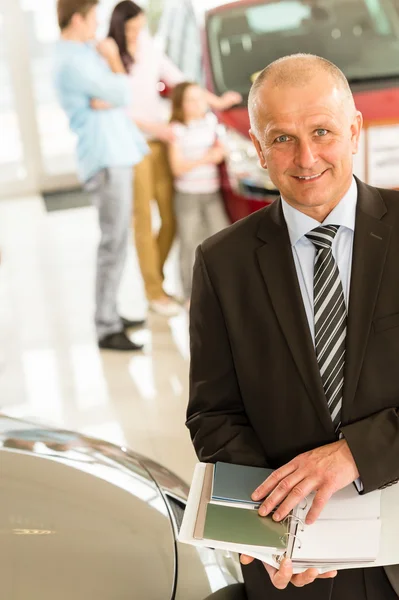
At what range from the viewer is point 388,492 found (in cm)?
138

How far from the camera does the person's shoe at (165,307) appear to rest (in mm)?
4582

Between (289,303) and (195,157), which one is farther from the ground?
(289,303)

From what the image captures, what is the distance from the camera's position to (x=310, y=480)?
131cm

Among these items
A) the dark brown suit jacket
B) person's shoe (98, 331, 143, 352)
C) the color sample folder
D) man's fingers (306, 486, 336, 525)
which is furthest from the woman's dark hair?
man's fingers (306, 486, 336, 525)

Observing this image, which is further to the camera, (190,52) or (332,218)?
(190,52)

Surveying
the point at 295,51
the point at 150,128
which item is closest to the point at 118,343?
the point at 150,128

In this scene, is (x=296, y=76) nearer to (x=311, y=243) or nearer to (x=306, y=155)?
(x=306, y=155)

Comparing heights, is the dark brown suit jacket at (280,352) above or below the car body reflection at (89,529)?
above

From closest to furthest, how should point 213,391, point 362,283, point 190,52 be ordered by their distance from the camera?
point 362,283, point 213,391, point 190,52

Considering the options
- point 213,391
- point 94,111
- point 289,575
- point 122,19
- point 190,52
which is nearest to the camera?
point 289,575

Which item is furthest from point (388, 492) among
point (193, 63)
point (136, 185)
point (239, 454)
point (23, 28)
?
point (23, 28)

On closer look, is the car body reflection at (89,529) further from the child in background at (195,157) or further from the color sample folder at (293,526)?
the child in background at (195,157)

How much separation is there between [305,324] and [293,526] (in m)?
0.33

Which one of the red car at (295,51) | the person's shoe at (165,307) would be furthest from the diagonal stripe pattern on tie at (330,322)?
the person's shoe at (165,307)
